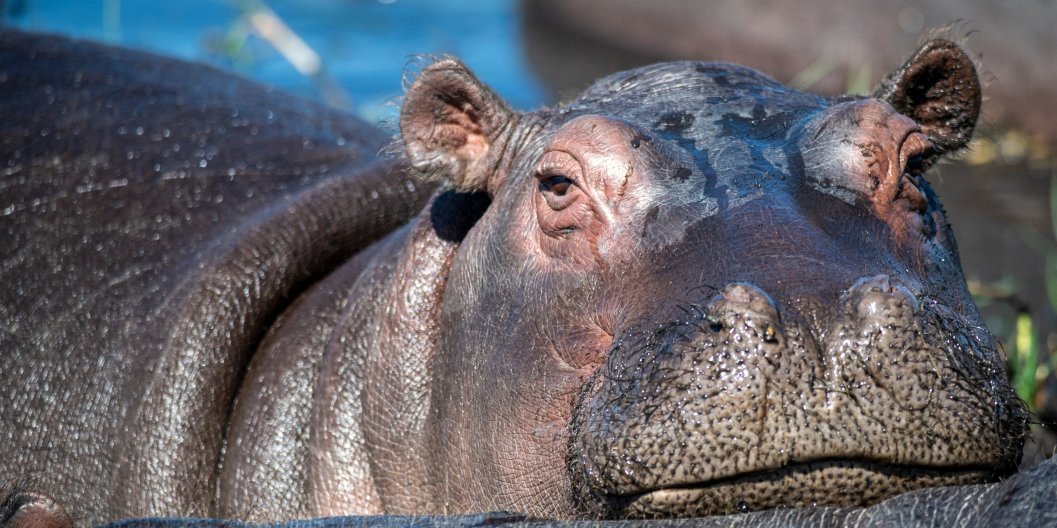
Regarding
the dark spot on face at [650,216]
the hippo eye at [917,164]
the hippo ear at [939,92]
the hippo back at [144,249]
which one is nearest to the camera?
the dark spot on face at [650,216]

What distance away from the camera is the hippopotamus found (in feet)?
8.41

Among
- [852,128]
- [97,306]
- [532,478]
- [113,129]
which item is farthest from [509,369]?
Answer: [113,129]

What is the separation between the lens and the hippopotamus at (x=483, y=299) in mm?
2562

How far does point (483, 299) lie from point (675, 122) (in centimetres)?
67

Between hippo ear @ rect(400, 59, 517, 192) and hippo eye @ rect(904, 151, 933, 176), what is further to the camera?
hippo ear @ rect(400, 59, 517, 192)

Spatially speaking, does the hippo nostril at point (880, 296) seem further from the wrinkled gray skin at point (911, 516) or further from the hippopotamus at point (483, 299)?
the wrinkled gray skin at point (911, 516)

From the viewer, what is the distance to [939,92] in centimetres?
388

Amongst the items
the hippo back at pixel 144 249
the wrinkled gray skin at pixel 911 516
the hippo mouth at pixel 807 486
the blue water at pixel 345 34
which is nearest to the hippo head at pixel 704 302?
the hippo mouth at pixel 807 486

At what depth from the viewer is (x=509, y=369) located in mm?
3305

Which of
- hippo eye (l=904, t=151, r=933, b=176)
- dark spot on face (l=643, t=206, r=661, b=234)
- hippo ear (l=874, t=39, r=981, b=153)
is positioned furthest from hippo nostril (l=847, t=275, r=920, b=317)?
hippo ear (l=874, t=39, r=981, b=153)

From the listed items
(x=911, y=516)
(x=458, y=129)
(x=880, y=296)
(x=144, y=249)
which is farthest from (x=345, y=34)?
(x=911, y=516)

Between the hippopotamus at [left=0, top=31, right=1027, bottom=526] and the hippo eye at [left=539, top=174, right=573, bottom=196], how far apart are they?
0.01 meters

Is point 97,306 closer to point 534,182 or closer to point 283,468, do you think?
point 283,468

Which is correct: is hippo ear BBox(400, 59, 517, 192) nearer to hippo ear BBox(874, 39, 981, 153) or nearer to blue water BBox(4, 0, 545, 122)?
hippo ear BBox(874, 39, 981, 153)
